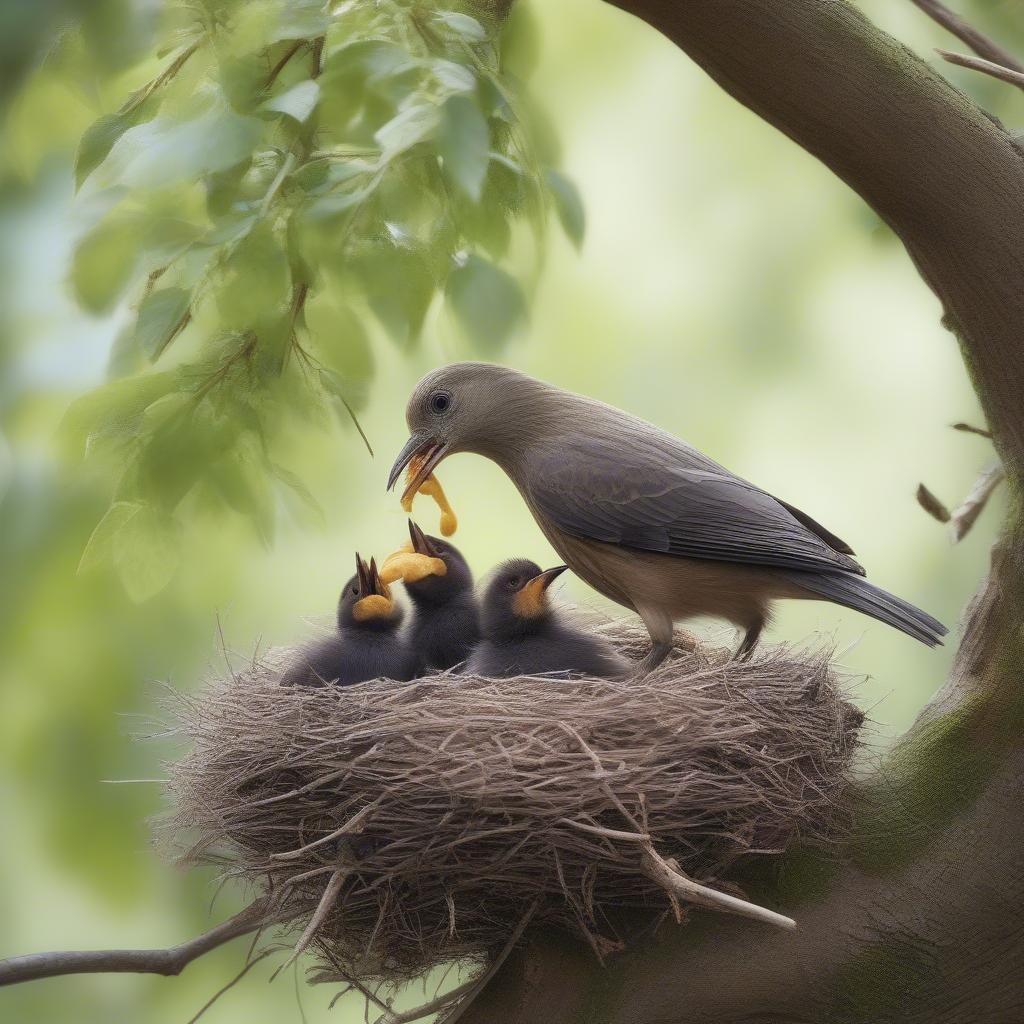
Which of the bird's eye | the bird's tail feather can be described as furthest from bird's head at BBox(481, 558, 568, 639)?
the bird's tail feather

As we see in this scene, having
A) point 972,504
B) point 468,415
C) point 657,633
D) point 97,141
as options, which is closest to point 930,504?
point 972,504

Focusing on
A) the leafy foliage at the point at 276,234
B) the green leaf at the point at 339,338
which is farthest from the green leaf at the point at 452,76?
the green leaf at the point at 339,338

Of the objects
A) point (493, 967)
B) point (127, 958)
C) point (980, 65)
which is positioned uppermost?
point (980, 65)

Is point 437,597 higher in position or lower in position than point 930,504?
lower

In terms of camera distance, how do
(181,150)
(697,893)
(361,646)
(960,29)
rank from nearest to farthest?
(697,893) → (181,150) → (960,29) → (361,646)

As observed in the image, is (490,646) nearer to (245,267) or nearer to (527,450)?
(527,450)

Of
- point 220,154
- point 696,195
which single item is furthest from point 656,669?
point 696,195

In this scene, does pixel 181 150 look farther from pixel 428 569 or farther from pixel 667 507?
pixel 428 569

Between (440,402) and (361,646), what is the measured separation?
1.53 feet

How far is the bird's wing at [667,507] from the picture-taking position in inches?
85.3

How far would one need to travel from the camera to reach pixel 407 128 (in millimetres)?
1675

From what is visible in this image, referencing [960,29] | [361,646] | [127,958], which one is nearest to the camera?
[127,958]

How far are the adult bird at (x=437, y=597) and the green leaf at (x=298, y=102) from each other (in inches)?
42.2

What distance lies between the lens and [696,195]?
354cm
